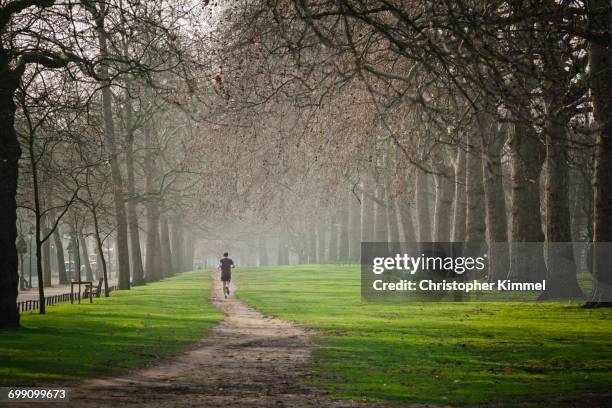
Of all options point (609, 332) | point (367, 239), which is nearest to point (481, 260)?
point (609, 332)

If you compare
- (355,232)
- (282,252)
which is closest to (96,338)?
(355,232)

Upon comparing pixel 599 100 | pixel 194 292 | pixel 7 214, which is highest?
pixel 599 100

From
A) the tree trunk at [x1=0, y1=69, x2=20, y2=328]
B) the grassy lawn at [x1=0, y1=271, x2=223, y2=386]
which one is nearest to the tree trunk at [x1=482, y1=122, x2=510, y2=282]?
the grassy lawn at [x1=0, y1=271, x2=223, y2=386]

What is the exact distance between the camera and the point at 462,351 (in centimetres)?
1534

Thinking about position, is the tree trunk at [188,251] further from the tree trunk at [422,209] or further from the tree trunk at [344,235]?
the tree trunk at [422,209]

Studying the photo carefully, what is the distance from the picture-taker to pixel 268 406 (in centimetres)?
1033

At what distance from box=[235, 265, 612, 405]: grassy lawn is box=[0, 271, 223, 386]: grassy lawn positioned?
3038mm

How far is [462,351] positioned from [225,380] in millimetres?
4789

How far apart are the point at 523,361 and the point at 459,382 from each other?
2255 millimetres

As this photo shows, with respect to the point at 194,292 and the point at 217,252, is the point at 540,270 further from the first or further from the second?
the point at 217,252

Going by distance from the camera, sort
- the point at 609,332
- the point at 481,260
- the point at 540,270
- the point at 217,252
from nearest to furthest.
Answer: the point at 609,332 < the point at 540,270 < the point at 481,260 < the point at 217,252

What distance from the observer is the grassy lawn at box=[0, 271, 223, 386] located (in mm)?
13242

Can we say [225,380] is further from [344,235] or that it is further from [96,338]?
[344,235]

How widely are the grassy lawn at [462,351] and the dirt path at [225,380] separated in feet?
1.67
